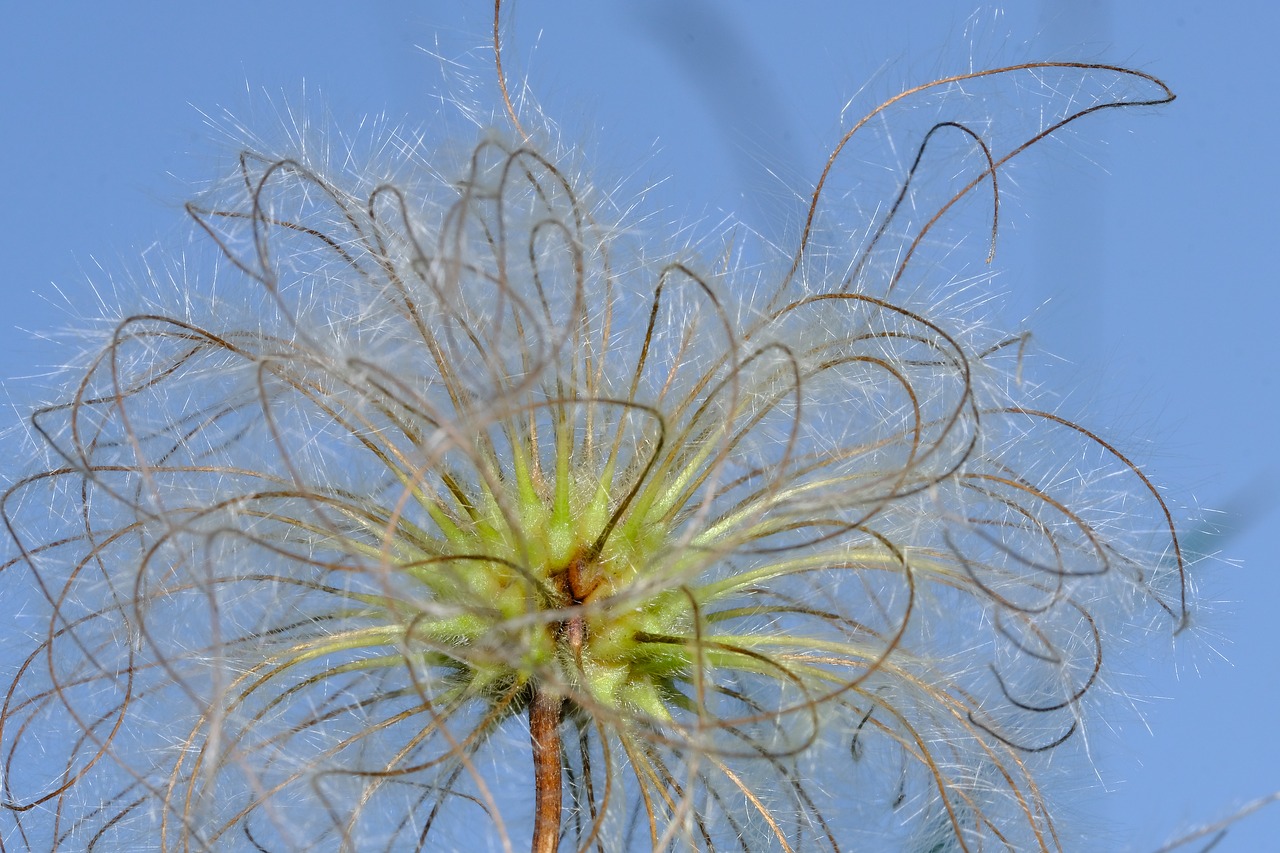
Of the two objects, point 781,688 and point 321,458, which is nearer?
point 781,688

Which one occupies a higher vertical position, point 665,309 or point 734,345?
point 665,309

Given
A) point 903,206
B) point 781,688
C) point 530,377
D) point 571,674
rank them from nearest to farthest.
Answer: point 530,377 → point 571,674 → point 781,688 → point 903,206

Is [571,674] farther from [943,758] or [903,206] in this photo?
[903,206]

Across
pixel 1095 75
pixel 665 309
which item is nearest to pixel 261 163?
pixel 665 309

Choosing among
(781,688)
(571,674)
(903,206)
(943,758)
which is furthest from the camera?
(903,206)
